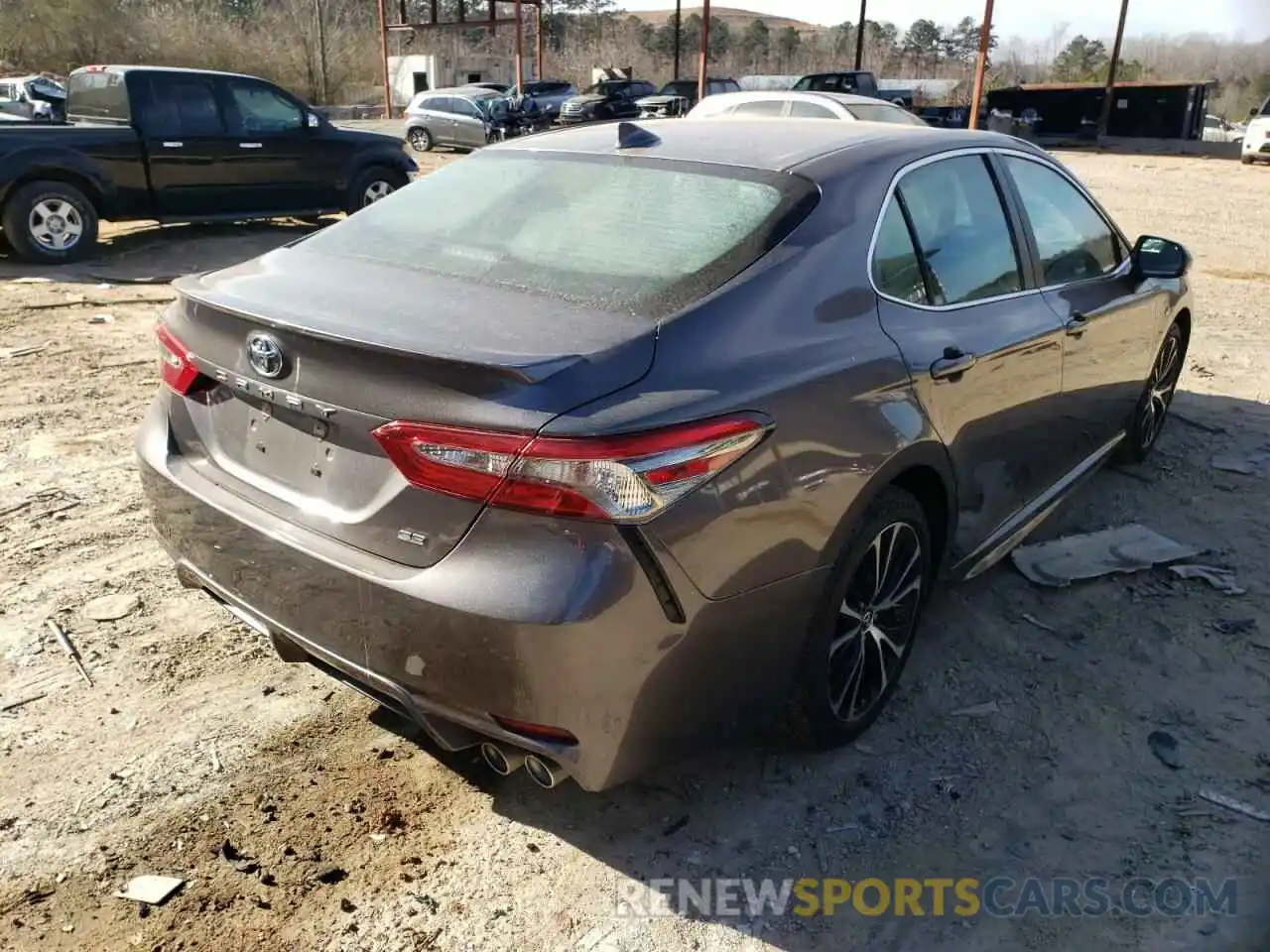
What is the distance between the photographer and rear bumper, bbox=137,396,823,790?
214 centimetres

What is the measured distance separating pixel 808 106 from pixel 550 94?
19.1 meters

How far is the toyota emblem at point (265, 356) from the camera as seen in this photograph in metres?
2.50

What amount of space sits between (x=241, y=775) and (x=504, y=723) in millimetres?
1055

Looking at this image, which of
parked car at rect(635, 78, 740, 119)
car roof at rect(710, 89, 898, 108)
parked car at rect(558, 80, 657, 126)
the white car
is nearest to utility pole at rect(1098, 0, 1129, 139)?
the white car

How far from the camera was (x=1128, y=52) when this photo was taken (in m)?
79.8

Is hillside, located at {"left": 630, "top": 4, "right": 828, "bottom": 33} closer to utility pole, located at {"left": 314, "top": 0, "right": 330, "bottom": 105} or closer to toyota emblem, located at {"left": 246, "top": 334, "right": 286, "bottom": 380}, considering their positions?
utility pole, located at {"left": 314, "top": 0, "right": 330, "bottom": 105}

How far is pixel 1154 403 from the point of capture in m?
5.39

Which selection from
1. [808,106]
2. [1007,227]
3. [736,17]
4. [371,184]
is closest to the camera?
[1007,227]

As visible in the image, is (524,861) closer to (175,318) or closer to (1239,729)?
(175,318)

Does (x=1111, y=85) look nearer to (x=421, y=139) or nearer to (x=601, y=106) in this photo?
(x=601, y=106)

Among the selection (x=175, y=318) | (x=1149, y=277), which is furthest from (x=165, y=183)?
(x=1149, y=277)

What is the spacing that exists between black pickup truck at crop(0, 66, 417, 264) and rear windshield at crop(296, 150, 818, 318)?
25.8 ft

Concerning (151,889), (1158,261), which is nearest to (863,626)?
(151,889)

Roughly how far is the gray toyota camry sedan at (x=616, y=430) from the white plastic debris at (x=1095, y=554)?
0.70 m
